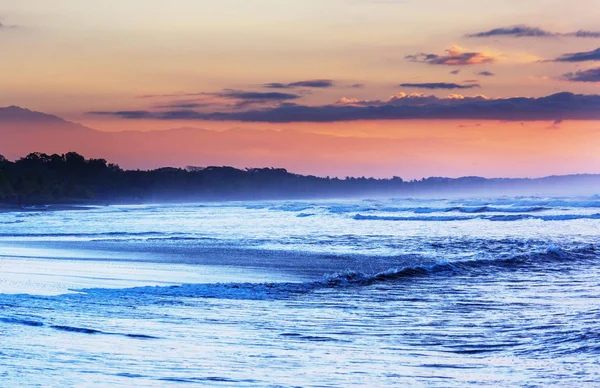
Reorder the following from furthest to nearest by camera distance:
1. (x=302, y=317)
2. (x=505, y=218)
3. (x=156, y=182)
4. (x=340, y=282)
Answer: (x=156, y=182), (x=505, y=218), (x=340, y=282), (x=302, y=317)

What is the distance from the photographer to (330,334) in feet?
31.8

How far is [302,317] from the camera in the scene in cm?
1103

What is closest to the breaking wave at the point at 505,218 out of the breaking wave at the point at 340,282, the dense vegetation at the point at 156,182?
the breaking wave at the point at 340,282

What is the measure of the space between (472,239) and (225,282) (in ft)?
46.6

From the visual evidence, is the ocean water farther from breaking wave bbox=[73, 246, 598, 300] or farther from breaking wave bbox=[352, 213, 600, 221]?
breaking wave bbox=[352, 213, 600, 221]

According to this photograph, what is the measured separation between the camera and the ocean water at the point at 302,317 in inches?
300

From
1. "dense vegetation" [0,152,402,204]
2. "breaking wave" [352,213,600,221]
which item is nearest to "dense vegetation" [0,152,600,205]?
"dense vegetation" [0,152,402,204]

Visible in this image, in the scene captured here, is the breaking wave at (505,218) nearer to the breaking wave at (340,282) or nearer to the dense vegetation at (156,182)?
the breaking wave at (340,282)

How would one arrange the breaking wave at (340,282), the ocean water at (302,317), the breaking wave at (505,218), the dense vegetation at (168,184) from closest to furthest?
the ocean water at (302,317)
the breaking wave at (340,282)
the breaking wave at (505,218)
the dense vegetation at (168,184)

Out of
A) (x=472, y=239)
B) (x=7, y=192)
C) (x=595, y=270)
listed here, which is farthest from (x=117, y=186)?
(x=595, y=270)

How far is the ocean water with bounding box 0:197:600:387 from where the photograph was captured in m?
7.62

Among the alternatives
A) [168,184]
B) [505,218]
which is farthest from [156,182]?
[505,218]

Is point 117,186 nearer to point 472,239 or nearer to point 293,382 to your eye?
point 472,239

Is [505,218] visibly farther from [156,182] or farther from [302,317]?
[156,182]
